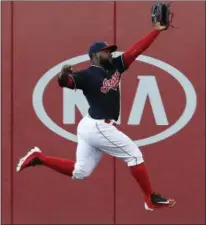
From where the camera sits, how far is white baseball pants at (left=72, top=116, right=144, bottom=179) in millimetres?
7551

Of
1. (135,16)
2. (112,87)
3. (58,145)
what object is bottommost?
(58,145)

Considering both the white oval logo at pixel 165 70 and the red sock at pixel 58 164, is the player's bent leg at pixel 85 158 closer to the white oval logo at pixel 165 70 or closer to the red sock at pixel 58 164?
the red sock at pixel 58 164

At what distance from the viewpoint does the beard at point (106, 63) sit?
24.8 feet

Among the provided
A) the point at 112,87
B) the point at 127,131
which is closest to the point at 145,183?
the point at 112,87

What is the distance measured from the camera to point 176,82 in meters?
9.83

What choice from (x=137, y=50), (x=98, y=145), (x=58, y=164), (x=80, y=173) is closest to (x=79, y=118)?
(x=58, y=164)

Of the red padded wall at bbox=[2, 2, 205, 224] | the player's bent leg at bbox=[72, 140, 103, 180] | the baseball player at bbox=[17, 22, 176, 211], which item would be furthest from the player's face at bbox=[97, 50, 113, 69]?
the red padded wall at bbox=[2, 2, 205, 224]

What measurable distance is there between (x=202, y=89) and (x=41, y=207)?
86.3 inches

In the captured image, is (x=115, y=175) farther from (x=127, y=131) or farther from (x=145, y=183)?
(x=145, y=183)

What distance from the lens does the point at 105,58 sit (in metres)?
7.54

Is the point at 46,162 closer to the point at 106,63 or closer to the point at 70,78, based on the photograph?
the point at 70,78

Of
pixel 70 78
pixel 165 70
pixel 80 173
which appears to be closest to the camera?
pixel 70 78

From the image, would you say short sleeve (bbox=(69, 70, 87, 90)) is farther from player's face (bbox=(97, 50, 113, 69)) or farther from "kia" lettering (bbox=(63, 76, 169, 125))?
"kia" lettering (bbox=(63, 76, 169, 125))

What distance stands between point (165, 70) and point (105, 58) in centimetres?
236
